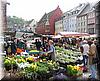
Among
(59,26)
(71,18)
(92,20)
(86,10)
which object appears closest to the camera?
(92,20)

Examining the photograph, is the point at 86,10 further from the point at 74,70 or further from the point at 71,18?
the point at 74,70

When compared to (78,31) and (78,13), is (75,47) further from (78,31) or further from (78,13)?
(78,13)

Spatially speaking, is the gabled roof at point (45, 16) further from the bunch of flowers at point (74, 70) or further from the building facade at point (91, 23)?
the bunch of flowers at point (74, 70)

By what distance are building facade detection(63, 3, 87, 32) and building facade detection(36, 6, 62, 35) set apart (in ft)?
0.85

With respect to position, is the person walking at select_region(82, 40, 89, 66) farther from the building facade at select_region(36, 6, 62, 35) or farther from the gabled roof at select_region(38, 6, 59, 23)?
the gabled roof at select_region(38, 6, 59, 23)

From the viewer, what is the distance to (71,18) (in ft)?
29.6

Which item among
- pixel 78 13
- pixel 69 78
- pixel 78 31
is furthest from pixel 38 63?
pixel 78 13

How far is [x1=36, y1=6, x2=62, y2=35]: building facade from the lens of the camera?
8554mm

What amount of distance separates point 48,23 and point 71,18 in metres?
0.77

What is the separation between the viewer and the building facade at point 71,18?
8594 mm

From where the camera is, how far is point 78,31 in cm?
855

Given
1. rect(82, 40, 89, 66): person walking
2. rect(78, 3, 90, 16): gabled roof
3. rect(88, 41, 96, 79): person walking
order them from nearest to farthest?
rect(88, 41, 96, 79): person walking, rect(82, 40, 89, 66): person walking, rect(78, 3, 90, 16): gabled roof

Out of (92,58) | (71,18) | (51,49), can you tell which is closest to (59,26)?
(71,18)

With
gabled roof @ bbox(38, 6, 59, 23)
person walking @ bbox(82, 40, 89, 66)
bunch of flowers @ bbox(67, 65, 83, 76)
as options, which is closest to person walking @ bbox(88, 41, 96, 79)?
person walking @ bbox(82, 40, 89, 66)
